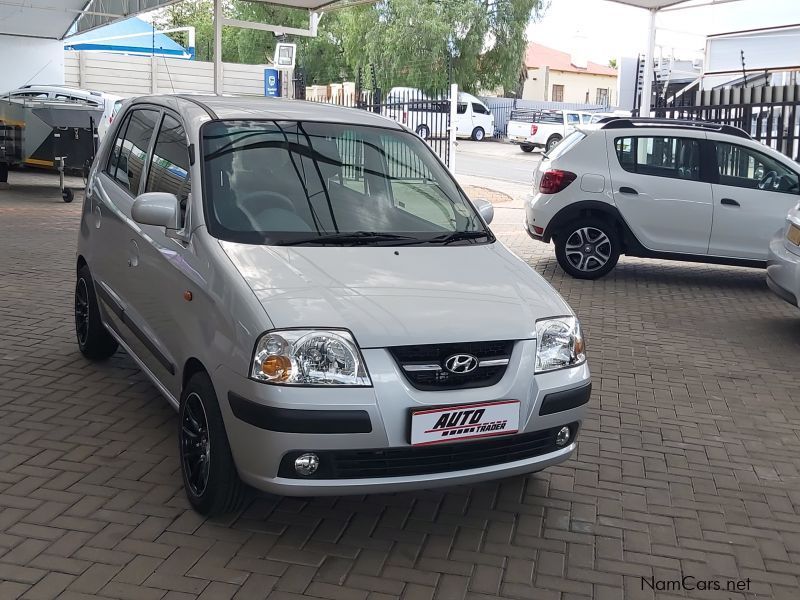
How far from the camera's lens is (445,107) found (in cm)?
1942

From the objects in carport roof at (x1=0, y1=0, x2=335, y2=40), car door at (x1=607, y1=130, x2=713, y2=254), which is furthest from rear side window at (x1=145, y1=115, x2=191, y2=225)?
carport roof at (x1=0, y1=0, x2=335, y2=40)

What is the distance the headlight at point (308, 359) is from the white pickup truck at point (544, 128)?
3470 centimetres

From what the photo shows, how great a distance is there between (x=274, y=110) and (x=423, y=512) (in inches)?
90.9

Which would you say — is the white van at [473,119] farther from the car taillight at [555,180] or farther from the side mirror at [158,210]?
the side mirror at [158,210]

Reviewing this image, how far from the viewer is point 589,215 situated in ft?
35.3

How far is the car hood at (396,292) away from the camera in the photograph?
12.4 ft

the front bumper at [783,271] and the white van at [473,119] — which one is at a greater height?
the white van at [473,119]

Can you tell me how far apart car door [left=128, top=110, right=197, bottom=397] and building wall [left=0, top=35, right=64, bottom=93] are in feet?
71.2

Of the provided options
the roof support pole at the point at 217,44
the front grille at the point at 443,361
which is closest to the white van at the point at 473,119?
the roof support pole at the point at 217,44

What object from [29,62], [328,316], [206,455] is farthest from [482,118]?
[328,316]

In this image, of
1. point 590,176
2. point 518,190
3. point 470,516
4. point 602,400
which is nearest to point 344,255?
point 470,516

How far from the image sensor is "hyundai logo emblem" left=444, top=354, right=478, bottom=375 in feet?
12.5

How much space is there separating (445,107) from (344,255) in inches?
612

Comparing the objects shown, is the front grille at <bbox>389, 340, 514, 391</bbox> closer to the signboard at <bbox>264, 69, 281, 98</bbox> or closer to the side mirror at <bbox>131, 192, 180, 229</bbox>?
A: the side mirror at <bbox>131, 192, 180, 229</bbox>
